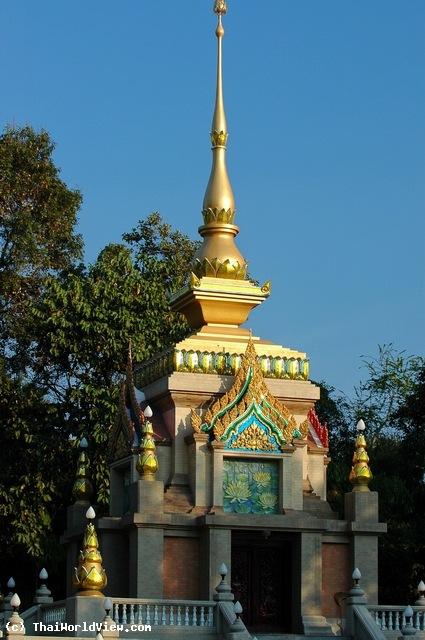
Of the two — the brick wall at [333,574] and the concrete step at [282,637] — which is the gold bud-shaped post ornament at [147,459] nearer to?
the concrete step at [282,637]

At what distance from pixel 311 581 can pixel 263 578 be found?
113 centimetres

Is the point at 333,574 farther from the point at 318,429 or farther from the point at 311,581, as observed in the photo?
the point at 318,429

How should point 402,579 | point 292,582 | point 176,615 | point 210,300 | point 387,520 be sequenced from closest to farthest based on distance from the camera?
point 176,615, point 292,582, point 210,300, point 402,579, point 387,520

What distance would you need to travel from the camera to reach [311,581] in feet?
100

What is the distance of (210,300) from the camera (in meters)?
33.2

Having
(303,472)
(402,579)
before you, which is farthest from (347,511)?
(402,579)

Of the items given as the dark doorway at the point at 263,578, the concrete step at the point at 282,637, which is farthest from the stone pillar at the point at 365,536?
the concrete step at the point at 282,637

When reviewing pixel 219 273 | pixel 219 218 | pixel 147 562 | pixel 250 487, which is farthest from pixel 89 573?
pixel 219 218

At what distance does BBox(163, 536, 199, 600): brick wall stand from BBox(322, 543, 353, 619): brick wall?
2.67 metres

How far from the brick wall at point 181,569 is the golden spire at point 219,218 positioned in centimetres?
630

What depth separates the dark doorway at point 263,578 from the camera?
1216 inches

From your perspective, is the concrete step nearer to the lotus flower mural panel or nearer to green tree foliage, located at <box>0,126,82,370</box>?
the lotus flower mural panel

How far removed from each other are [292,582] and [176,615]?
138 inches

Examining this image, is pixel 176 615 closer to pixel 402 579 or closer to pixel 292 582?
pixel 292 582
